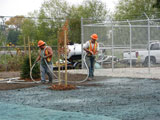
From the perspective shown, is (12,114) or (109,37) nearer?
(12,114)

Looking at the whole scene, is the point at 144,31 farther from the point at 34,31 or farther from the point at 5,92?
the point at 34,31

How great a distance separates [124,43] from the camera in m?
19.4

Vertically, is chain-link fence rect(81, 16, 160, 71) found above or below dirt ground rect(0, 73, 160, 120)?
above

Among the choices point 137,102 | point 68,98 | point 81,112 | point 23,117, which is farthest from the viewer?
point 68,98

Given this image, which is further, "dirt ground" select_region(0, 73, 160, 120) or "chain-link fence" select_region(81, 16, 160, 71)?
"chain-link fence" select_region(81, 16, 160, 71)

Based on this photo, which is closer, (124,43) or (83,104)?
(83,104)

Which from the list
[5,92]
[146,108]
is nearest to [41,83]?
[5,92]

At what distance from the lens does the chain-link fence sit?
60.1 feet

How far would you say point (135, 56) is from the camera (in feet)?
61.3

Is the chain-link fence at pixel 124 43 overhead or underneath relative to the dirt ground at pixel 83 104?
overhead

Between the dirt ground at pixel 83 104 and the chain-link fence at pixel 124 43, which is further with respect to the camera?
the chain-link fence at pixel 124 43

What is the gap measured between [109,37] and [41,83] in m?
6.71

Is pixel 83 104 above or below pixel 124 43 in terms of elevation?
below

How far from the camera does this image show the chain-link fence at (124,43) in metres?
18.3
